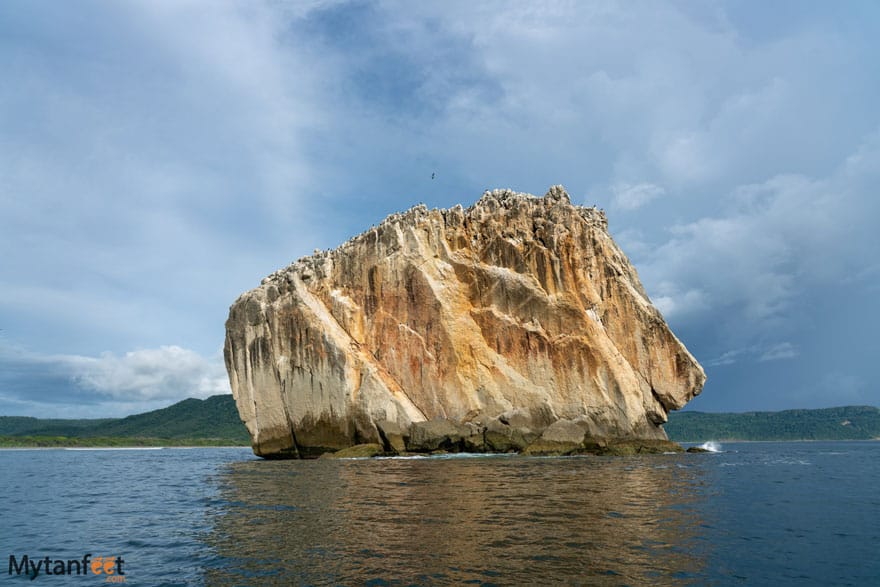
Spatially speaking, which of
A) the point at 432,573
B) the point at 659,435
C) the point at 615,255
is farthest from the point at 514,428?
the point at 432,573

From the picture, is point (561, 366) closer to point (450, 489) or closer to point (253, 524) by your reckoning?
point (450, 489)

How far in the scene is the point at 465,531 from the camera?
52.4ft

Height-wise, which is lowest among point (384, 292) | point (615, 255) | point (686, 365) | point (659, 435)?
point (659, 435)

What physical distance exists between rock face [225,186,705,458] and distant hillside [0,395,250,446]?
88.9m

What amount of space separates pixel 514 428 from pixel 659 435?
50.3 ft

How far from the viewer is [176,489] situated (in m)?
30.3

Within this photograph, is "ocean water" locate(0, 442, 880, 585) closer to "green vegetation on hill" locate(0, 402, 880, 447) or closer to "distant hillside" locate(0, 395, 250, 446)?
"green vegetation on hill" locate(0, 402, 880, 447)
